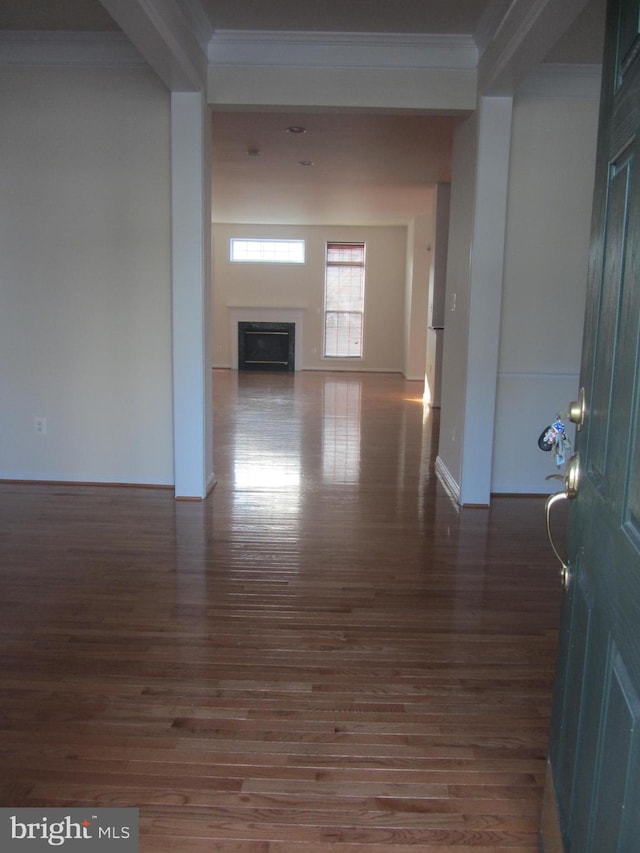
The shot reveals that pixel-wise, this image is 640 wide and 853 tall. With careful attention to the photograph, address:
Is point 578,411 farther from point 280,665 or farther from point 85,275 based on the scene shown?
point 85,275

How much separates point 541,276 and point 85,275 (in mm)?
2906

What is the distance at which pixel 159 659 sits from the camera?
8.09 feet

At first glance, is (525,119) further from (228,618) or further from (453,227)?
(228,618)

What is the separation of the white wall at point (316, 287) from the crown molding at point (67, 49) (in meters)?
8.34

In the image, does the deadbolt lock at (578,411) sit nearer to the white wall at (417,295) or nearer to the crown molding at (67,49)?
the crown molding at (67,49)

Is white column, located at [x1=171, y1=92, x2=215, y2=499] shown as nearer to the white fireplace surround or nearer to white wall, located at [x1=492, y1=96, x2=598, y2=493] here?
white wall, located at [x1=492, y1=96, x2=598, y2=493]

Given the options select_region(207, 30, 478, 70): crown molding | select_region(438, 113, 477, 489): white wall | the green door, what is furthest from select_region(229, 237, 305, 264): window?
the green door

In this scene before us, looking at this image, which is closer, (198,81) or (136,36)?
(136,36)

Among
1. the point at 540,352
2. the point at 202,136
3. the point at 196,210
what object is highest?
the point at 202,136

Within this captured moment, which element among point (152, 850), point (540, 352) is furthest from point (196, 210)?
point (152, 850)

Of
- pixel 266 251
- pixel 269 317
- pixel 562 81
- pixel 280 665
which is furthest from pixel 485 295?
pixel 266 251

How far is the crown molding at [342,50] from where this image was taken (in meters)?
4.07

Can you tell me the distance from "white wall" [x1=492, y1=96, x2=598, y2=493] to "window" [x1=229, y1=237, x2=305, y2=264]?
849cm

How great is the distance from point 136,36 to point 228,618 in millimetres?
2607
